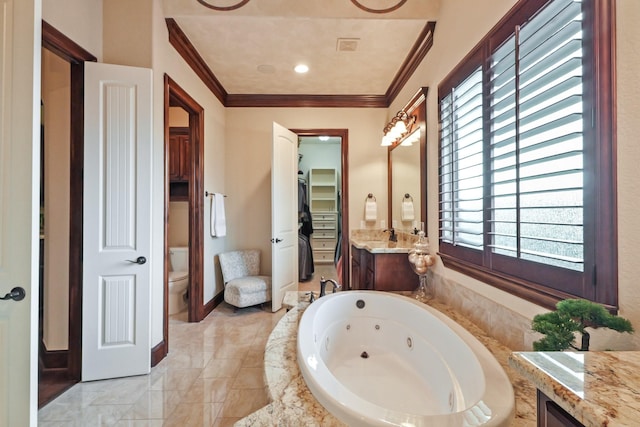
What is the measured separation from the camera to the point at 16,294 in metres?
1.19

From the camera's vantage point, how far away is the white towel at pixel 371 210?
373 cm

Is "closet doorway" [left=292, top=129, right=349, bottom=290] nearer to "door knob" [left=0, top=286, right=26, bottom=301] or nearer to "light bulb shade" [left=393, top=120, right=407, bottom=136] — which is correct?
"light bulb shade" [left=393, top=120, right=407, bottom=136]

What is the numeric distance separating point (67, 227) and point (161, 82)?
4.40ft

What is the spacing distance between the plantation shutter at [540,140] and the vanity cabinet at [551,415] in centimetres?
67

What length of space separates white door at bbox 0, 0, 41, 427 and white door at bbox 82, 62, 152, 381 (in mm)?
837

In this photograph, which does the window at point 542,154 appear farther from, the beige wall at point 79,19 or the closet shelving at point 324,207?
the closet shelving at point 324,207

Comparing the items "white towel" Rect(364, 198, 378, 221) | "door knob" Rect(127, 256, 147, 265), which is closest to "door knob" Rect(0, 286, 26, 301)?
"door knob" Rect(127, 256, 147, 265)

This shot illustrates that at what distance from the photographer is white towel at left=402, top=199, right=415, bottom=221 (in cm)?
286

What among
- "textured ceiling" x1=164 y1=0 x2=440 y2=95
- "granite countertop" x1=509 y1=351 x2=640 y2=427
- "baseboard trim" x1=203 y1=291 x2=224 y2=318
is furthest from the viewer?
"baseboard trim" x1=203 y1=291 x2=224 y2=318

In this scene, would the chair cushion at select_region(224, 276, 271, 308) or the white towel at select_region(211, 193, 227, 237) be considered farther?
the white towel at select_region(211, 193, 227, 237)

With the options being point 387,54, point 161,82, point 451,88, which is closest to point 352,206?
point 387,54

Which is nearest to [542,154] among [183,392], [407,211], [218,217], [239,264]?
[407,211]

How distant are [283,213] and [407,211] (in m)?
1.49

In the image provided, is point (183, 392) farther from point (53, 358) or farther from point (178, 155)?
point (178, 155)
